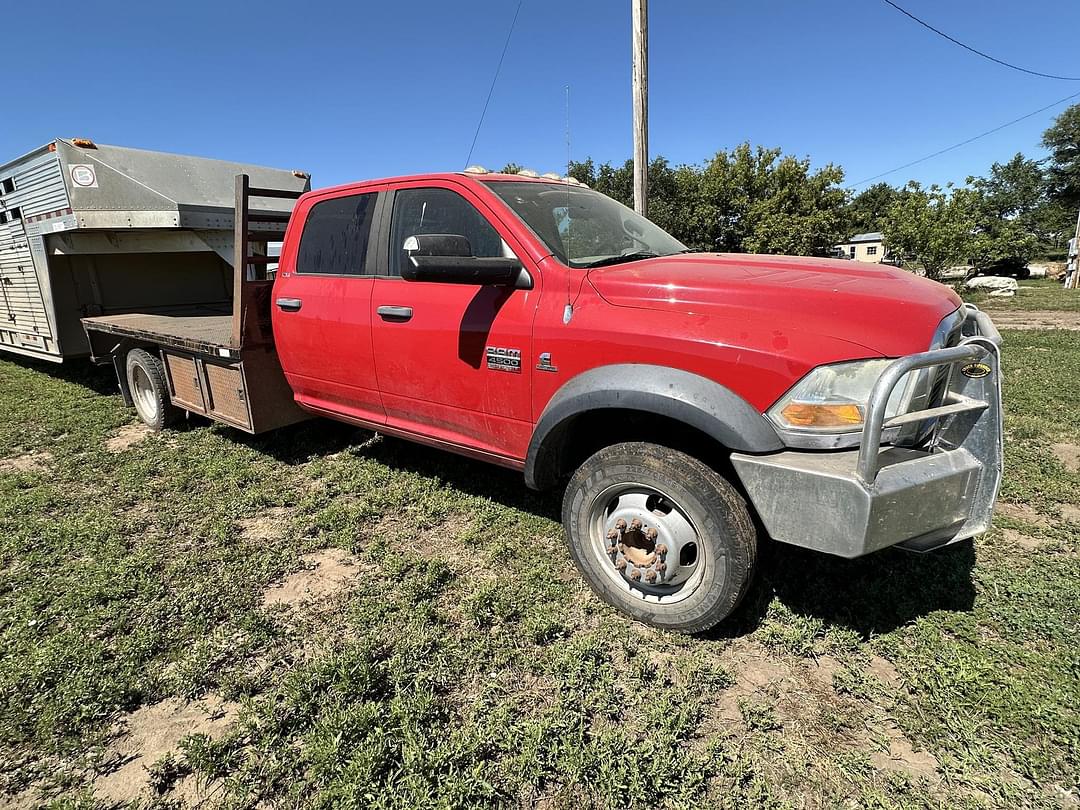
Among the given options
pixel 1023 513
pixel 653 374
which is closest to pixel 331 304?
pixel 653 374

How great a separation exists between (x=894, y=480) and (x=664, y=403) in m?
0.86

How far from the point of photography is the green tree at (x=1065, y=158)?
52.6m

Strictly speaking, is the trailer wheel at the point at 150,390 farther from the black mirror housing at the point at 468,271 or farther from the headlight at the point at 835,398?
the headlight at the point at 835,398

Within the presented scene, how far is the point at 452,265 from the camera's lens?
271cm

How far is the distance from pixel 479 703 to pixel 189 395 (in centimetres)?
428

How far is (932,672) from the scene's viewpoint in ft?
7.77

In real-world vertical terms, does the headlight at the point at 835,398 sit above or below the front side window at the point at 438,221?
below

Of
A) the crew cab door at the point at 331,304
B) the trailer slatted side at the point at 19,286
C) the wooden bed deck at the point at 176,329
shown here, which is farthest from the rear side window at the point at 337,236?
the trailer slatted side at the point at 19,286

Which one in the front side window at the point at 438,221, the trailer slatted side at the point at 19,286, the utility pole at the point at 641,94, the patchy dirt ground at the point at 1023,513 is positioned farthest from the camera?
the utility pole at the point at 641,94

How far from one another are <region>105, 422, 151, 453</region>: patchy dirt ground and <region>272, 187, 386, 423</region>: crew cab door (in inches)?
82.9

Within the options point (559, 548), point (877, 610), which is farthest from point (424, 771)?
point (877, 610)

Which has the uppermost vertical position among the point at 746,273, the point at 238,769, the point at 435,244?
the point at 435,244

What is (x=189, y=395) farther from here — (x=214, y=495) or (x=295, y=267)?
(x=295, y=267)

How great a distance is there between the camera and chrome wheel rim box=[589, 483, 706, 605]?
2.54 m
